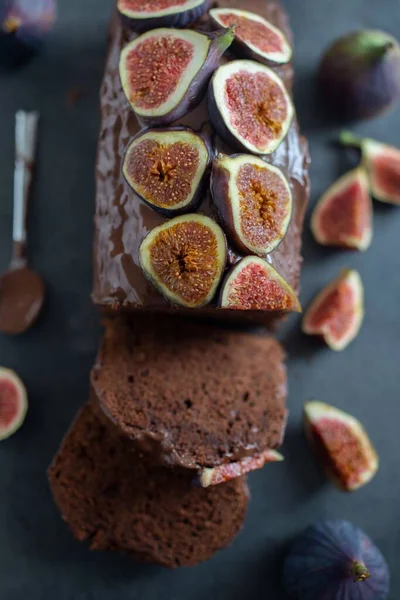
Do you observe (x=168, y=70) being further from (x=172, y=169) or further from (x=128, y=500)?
(x=128, y=500)

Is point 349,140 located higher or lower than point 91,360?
higher

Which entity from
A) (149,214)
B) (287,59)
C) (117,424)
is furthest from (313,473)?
(287,59)

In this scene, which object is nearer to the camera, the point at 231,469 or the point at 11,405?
the point at 231,469

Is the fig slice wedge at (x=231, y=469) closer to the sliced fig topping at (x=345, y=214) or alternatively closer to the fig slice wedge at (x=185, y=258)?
the fig slice wedge at (x=185, y=258)

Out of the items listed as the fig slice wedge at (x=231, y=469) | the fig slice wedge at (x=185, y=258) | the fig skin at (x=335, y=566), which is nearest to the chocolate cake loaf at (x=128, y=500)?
the fig slice wedge at (x=231, y=469)

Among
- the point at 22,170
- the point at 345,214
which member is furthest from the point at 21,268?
the point at 345,214

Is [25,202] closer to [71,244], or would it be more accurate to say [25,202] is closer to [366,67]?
[71,244]
